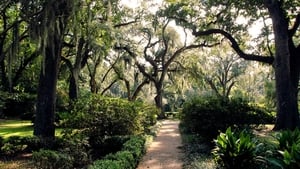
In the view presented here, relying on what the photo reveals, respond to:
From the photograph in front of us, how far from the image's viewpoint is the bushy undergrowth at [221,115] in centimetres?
1111

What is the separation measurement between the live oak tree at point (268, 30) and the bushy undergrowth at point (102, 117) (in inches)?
231

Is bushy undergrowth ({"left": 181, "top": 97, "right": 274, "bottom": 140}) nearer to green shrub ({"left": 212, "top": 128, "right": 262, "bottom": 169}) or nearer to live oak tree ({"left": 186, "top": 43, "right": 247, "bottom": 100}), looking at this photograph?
green shrub ({"left": 212, "top": 128, "right": 262, "bottom": 169})

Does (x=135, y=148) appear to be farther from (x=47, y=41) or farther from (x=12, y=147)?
(x=47, y=41)

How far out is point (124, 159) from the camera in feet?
26.2

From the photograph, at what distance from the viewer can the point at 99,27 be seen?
55.5ft

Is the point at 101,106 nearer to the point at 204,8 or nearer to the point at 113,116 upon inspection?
the point at 113,116

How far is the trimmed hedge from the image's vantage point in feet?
23.3

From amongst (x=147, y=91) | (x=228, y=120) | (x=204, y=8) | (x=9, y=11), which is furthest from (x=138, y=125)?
(x=147, y=91)

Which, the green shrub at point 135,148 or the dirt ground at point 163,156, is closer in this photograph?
the dirt ground at point 163,156

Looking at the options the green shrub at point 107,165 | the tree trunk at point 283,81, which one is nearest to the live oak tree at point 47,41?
the green shrub at point 107,165

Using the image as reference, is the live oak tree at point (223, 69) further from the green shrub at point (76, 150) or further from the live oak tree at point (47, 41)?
the green shrub at point (76, 150)

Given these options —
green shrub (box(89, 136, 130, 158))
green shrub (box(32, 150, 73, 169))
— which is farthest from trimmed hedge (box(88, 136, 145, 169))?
green shrub (box(89, 136, 130, 158))

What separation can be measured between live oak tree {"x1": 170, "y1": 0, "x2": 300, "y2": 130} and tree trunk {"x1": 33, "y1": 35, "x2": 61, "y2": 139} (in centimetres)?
765

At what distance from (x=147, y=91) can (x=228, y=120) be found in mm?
30355
